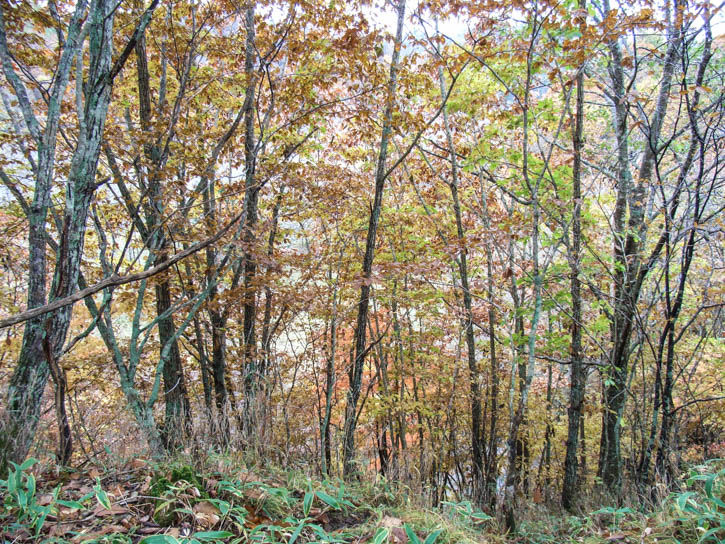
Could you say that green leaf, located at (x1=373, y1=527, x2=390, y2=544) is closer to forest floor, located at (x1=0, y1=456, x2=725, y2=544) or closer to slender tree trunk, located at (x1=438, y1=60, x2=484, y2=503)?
forest floor, located at (x1=0, y1=456, x2=725, y2=544)

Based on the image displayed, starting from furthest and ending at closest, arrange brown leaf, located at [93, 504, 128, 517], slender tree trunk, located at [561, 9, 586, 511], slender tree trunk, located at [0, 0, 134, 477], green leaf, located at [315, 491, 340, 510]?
slender tree trunk, located at [561, 9, 586, 511] < slender tree trunk, located at [0, 0, 134, 477] < green leaf, located at [315, 491, 340, 510] < brown leaf, located at [93, 504, 128, 517]

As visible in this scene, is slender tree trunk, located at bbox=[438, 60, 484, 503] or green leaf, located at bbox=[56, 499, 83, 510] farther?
slender tree trunk, located at bbox=[438, 60, 484, 503]

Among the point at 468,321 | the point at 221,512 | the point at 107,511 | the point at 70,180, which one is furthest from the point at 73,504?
the point at 468,321

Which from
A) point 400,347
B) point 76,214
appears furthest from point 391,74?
point 400,347

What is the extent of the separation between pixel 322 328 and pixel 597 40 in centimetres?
648

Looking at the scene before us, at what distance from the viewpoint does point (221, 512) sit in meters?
1.98

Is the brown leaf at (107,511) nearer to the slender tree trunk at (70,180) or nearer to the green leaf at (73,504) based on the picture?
the green leaf at (73,504)

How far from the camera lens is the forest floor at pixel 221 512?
1.76 metres

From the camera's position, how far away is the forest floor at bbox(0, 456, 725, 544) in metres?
1.76

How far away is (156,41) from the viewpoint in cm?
526

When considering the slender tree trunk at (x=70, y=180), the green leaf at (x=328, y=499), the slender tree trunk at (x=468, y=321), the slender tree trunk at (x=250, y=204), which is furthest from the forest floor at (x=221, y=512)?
the slender tree trunk at (x=468, y=321)

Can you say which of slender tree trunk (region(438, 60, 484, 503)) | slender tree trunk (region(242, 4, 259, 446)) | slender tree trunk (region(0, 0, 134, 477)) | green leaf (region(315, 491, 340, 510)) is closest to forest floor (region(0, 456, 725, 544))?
green leaf (region(315, 491, 340, 510))

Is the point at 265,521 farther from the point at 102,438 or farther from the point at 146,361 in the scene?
the point at 146,361

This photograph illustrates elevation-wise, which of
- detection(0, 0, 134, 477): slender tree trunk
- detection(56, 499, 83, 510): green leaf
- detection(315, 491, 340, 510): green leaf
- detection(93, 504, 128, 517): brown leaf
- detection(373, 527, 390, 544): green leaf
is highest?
Answer: detection(0, 0, 134, 477): slender tree trunk
